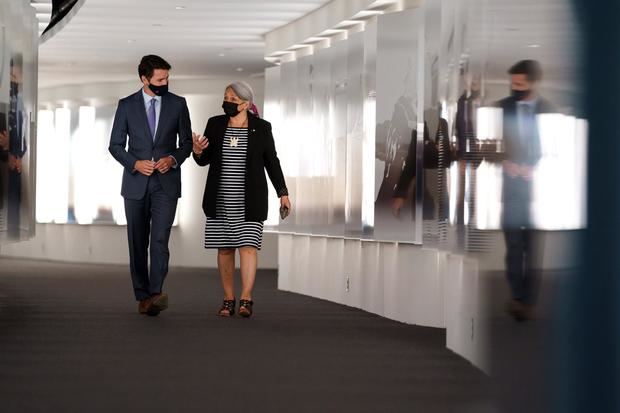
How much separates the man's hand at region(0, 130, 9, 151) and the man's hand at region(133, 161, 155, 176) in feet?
4.45

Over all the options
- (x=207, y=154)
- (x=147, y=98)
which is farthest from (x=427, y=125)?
(x=147, y=98)

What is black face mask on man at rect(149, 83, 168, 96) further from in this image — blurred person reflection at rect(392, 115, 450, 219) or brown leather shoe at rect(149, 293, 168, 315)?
blurred person reflection at rect(392, 115, 450, 219)

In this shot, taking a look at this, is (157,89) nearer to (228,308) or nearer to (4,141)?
(4,141)

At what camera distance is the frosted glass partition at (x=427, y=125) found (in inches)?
144

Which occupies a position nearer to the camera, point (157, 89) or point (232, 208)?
point (232, 208)

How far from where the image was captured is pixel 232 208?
9461mm

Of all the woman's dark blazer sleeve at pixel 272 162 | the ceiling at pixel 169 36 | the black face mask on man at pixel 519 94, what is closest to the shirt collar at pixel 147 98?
the woman's dark blazer sleeve at pixel 272 162

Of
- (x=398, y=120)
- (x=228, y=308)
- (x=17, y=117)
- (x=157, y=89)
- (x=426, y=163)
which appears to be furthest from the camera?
(x=17, y=117)

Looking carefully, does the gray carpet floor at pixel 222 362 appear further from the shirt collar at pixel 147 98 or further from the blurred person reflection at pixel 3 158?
the shirt collar at pixel 147 98

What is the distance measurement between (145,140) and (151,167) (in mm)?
265

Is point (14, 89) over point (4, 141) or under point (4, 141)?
over

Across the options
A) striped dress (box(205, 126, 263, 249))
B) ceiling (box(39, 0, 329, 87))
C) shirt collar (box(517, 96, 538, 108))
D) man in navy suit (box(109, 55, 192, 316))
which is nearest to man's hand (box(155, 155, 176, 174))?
man in navy suit (box(109, 55, 192, 316))


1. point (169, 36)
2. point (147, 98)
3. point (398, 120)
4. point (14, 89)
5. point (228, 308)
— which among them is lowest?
point (228, 308)

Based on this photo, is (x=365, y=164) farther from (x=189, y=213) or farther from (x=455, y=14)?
(x=189, y=213)
